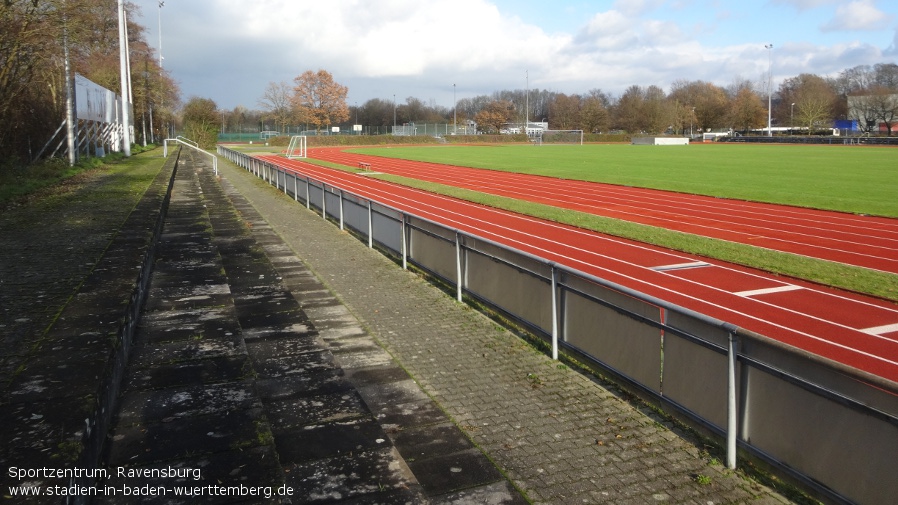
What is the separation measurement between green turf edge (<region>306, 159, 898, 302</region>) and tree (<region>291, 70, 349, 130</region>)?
10455cm

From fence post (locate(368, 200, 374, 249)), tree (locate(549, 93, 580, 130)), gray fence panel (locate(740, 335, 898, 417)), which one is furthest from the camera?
tree (locate(549, 93, 580, 130))

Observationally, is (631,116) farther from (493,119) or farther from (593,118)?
(493,119)

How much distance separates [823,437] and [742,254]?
10.7m

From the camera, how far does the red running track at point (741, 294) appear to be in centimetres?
892

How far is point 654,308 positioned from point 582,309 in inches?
52.5

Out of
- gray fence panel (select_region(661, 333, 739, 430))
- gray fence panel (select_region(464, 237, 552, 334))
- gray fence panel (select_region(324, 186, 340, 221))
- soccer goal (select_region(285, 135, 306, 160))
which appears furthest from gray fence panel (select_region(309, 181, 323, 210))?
soccer goal (select_region(285, 135, 306, 160))

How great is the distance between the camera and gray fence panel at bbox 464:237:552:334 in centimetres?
833

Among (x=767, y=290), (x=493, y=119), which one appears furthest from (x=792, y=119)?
(x=767, y=290)

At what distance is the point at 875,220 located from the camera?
65.8 feet

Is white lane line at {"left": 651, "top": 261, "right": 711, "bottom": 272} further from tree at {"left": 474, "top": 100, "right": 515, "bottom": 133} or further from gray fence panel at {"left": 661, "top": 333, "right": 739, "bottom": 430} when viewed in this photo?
tree at {"left": 474, "top": 100, "right": 515, "bottom": 133}

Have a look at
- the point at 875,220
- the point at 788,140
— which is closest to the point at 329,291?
the point at 875,220

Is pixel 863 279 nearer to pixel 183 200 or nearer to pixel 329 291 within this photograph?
pixel 329 291

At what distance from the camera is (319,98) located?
12388 cm

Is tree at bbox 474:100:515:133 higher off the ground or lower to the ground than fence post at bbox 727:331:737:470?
higher
